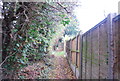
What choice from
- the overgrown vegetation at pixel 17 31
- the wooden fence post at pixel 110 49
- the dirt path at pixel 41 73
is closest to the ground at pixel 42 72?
the dirt path at pixel 41 73

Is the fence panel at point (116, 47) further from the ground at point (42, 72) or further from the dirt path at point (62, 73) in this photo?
the dirt path at point (62, 73)

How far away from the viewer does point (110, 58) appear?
4.60ft

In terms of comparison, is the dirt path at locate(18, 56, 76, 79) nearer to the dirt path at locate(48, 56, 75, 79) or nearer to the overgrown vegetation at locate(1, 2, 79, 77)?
the dirt path at locate(48, 56, 75, 79)

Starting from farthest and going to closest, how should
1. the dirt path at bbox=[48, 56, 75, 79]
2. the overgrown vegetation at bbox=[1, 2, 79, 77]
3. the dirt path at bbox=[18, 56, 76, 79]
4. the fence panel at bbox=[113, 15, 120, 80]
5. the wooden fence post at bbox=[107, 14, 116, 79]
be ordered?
the dirt path at bbox=[48, 56, 75, 79]
the dirt path at bbox=[18, 56, 76, 79]
the overgrown vegetation at bbox=[1, 2, 79, 77]
the wooden fence post at bbox=[107, 14, 116, 79]
the fence panel at bbox=[113, 15, 120, 80]

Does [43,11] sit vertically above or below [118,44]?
above

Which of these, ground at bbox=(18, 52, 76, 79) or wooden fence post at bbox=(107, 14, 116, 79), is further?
ground at bbox=(18, 52, 76, 79)

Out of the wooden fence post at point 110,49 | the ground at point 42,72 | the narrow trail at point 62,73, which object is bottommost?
the narrow trail at point 62,73

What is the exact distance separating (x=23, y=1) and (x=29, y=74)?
2354 millimetres

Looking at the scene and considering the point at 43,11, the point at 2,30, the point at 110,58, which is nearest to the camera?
the point at 110,58

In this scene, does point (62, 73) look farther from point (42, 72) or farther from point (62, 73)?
point (42, 72)

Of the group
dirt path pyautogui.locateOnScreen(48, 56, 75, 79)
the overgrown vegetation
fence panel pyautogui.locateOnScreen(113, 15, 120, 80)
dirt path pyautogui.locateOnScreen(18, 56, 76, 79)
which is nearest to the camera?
fence panel pyautogui.locateOnScreen(113, 15, 120, 80)

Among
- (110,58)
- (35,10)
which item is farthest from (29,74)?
(110,58)

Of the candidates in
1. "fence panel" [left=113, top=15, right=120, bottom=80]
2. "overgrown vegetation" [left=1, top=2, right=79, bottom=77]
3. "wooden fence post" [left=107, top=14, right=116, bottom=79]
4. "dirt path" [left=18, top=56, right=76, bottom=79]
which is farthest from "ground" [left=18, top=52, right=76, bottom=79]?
"fence panel" [left=113, top=15, right=120, bottom=80]

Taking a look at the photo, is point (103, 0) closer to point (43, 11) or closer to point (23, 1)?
point (43, 11)
